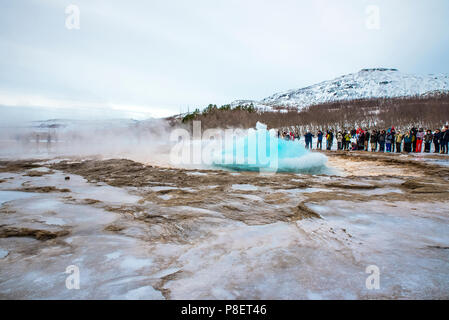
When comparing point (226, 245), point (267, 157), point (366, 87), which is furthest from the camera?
point (366, 87)

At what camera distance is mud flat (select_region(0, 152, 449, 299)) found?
1524 mm

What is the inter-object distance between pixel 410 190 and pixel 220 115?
3552 centimetres

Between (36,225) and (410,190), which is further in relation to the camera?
(410,190)

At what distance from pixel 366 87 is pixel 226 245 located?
14833 centimetres

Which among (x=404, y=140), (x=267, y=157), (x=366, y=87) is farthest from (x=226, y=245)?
(x=366, y=87)

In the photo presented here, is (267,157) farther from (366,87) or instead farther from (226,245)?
(366,87)

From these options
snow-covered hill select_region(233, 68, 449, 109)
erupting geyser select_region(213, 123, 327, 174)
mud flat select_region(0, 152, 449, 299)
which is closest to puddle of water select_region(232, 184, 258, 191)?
mud flat select_region(0, 152, 449, 299)

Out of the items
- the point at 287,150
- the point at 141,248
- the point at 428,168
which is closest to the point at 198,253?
the point at 141,248

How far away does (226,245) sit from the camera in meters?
2.20

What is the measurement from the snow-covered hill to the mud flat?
4243 inches

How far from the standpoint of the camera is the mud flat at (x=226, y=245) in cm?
152

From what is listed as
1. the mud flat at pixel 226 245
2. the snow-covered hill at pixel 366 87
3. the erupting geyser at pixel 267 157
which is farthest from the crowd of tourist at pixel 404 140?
the snow-covered hill at pixel 366 87

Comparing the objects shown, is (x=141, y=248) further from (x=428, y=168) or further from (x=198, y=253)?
(x=428, y=168)
